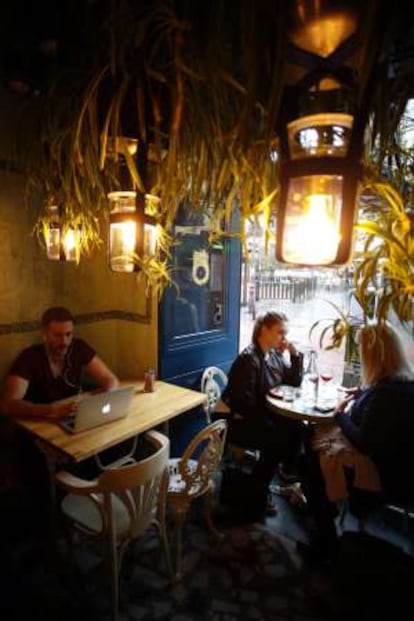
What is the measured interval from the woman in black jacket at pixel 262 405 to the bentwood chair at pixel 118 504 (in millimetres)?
801

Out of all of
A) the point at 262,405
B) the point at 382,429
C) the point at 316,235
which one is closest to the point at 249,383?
the point at 262,405

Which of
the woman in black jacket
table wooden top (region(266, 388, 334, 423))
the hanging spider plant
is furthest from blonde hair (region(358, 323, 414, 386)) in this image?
the hanging spider plant

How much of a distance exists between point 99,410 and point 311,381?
5.06ft

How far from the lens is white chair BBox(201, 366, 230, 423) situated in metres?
2.64

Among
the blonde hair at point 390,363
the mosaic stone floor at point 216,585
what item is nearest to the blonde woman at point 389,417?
the blonde hair at point 390,363

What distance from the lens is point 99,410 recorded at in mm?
1948

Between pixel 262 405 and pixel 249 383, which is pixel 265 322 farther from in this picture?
pixel 262 405

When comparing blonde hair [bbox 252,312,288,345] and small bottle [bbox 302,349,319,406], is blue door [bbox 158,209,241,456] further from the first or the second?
small bottle [bbox 302,349,319,406]

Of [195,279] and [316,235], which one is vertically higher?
[316,235]

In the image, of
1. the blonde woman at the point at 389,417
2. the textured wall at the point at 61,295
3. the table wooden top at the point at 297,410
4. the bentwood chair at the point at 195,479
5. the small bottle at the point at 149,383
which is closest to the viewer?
the blonde woman at the point at 389,417

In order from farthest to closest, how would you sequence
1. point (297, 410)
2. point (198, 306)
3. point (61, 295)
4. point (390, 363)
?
point (198, 306) → point (61, 295) → point (297, 410) → point (390, 363)

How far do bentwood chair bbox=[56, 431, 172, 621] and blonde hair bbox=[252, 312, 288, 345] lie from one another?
109 centimetres

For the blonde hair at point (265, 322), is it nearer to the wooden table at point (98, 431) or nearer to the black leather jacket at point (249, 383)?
the black leather jacket at point (249, 383)

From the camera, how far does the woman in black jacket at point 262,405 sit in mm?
2436
